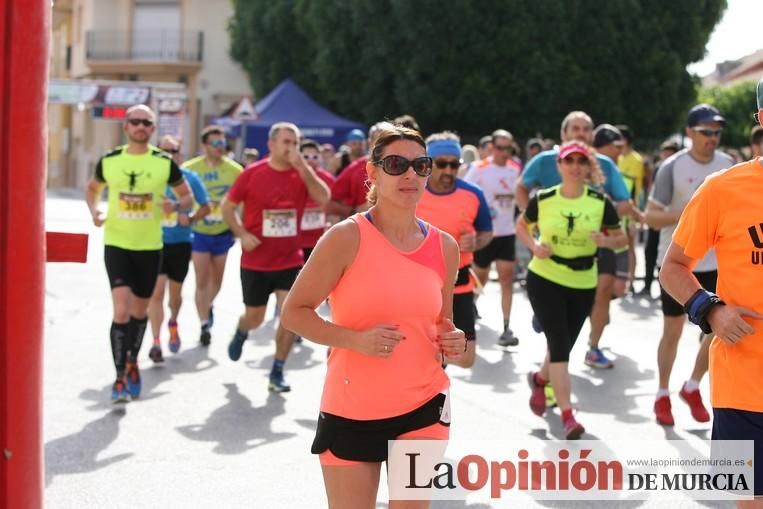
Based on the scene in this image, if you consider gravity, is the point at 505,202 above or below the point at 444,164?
below

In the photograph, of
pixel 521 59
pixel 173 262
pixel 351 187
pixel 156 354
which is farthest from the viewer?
pixel 521 59

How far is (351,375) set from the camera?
3.53 metres

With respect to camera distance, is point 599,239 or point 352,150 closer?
point 599,239

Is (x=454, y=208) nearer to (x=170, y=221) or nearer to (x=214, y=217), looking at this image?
(x=170, y=221)

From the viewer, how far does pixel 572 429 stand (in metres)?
6.49

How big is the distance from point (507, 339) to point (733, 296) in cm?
690

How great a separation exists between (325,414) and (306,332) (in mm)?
286

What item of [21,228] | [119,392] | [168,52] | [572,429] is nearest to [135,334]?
[119,392]

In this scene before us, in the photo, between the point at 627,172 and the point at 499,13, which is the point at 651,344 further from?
the point at 499,13

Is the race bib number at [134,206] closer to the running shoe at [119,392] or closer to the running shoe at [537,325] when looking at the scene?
the running shoe at [119,392]

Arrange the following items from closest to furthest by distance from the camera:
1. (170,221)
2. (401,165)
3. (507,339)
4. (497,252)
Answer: (401,165) → (170,221) → (507,339) → (497,252)

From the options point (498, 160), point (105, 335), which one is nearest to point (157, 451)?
point (105, 335)

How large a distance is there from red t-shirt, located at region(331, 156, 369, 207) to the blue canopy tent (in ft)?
65.3

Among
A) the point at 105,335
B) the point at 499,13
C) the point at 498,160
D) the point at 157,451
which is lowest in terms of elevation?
the point at 105,335
